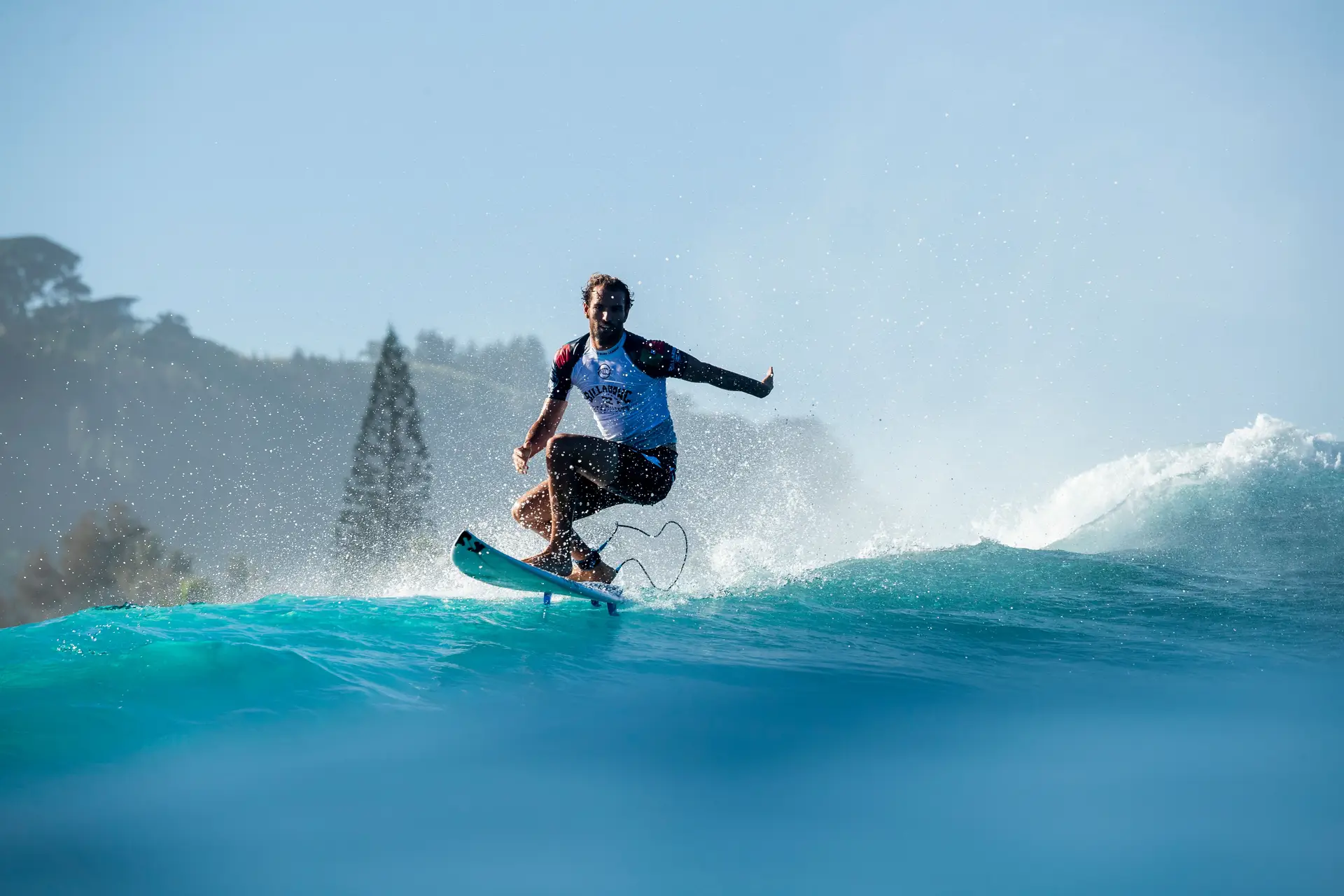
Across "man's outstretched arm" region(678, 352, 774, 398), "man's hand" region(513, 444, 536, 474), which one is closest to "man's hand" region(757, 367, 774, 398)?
"man's outstretched arm" region(678, 352, 774, 398)

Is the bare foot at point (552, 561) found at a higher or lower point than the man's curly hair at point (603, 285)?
lower

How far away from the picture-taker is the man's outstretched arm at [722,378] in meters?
6.02

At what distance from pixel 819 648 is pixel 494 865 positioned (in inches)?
111

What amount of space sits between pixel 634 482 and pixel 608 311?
4.03 feet

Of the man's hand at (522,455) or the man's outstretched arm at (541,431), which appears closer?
the man's outstretched arm at (541,431)

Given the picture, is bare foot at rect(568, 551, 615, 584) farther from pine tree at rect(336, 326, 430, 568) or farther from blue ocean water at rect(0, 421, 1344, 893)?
pine tree at rect(336, 326, 430, 568)

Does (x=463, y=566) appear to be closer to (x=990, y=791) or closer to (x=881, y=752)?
(x=881, y=752)

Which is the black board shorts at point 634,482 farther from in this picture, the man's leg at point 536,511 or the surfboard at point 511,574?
the surfboard at point 511,574

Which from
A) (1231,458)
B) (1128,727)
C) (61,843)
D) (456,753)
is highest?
(1231,458)

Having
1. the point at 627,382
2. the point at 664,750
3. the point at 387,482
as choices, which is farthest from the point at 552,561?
the point at 387,482

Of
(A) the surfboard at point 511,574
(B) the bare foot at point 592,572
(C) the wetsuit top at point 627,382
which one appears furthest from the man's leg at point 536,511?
(C) the wetsuit top at point 627,382

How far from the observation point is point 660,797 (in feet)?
11.3

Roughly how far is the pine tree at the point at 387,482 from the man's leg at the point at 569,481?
30.5 m

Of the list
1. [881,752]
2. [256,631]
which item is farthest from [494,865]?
[256,631]
